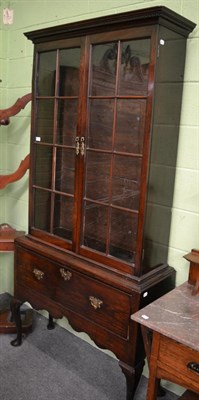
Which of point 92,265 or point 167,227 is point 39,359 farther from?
point 167,227

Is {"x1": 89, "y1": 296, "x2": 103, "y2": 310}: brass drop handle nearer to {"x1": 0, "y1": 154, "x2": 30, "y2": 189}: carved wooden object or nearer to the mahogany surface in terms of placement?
the mahogany surface

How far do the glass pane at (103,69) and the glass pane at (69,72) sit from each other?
116 mm

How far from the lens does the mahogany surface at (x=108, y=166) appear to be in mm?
1590

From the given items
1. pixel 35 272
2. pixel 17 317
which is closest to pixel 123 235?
pixel 35 272

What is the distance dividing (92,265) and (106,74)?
94 centimetres

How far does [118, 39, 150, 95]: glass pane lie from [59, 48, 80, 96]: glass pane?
0.28m

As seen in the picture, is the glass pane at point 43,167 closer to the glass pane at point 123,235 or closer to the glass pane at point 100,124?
the glass pane at point 100,124

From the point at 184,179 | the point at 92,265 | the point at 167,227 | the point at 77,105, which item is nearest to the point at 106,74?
the point at 77,105

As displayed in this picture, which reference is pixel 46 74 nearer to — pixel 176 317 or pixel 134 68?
pixel 134 68

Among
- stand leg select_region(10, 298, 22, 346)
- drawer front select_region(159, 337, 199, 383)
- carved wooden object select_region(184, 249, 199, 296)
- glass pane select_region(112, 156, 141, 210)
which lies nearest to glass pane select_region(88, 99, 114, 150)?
glass pane select_region(112, 156, 141, 210)

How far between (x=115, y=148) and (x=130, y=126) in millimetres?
128

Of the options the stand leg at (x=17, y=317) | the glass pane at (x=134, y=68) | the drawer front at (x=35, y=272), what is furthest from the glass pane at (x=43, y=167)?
the stand leg at (x=17, y=317)

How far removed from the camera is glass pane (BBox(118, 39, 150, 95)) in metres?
1.57

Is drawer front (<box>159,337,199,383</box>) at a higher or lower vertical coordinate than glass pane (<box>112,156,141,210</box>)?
lower
